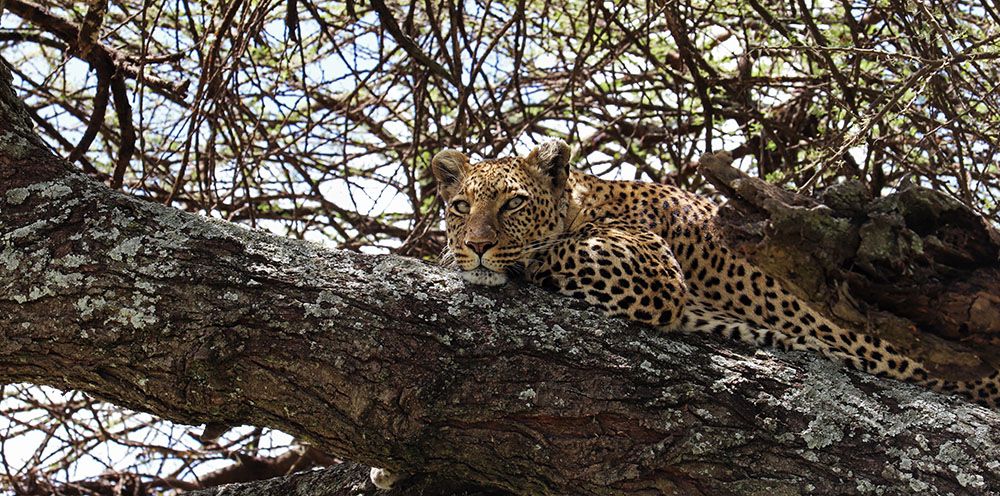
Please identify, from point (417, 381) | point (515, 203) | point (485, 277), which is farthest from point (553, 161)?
point (417, 381)

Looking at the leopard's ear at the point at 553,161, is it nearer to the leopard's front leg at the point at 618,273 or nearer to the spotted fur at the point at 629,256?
the spotted fur at the point at 629,256

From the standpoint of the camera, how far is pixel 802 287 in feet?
13.6

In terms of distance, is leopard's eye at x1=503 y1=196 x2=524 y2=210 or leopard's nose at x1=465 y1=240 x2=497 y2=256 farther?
leopard's eye at x1=503 y1=196 x2=524 y2=210

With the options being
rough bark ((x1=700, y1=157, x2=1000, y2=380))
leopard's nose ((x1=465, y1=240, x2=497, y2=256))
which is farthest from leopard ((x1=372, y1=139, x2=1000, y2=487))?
A: rough bark ((x1=700, y1=157, x2=1000, y2=380))

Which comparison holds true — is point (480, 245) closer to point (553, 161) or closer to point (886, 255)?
point (553, 161)

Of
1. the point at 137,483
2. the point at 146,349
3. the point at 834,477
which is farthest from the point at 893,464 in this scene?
the point at 137,483

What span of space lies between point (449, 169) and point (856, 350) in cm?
251

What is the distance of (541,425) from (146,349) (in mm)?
1511

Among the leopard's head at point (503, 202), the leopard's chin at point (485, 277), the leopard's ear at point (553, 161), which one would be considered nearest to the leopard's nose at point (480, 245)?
the leopard's head at point (503, 202)

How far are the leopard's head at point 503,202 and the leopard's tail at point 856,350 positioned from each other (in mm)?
1001

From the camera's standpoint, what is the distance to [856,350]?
5.16 m

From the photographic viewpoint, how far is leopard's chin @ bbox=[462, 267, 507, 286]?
4.41 metres

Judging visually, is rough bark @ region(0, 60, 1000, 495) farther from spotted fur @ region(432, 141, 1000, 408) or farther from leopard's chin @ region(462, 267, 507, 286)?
spotted fur @ region(432, 141, 1000, 408)

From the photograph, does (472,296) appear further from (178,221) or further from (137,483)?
(137,483)
